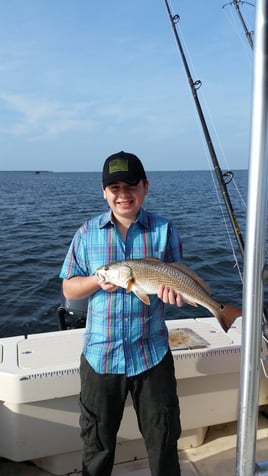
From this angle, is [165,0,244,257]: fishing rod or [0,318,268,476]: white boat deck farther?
[165,0,244,257]: fishing rod

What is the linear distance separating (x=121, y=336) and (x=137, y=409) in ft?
1.64

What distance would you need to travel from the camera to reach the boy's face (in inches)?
89.2

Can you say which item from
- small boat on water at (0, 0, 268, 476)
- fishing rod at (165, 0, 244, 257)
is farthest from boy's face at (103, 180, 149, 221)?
fishing rod at (165, 0, 244, 257)

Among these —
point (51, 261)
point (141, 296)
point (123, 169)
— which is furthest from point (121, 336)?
point (51, 261)

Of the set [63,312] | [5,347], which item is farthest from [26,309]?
[5,347]

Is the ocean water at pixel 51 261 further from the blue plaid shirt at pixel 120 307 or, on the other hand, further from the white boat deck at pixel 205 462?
the blue plaid shirt at pixel 120 307

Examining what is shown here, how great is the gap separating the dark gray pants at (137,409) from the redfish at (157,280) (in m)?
0.44

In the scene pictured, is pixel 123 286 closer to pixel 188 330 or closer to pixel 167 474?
pixel 167 474

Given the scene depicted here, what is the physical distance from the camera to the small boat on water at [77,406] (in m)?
2.82

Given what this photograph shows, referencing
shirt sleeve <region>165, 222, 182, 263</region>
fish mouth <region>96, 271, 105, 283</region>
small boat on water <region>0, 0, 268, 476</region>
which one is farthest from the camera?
small boat on water <region>0, 0, 268, 476</region>

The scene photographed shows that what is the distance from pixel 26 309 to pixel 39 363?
5.61m

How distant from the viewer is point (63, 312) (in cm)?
451

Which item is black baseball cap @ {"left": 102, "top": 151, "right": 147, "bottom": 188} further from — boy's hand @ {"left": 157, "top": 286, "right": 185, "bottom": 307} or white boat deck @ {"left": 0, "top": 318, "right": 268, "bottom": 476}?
white boat deck @ {"left": 0, "top": 318, "right": 268, "bottom": 476}

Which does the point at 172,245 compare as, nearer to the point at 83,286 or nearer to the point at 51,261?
the point at 83,286
